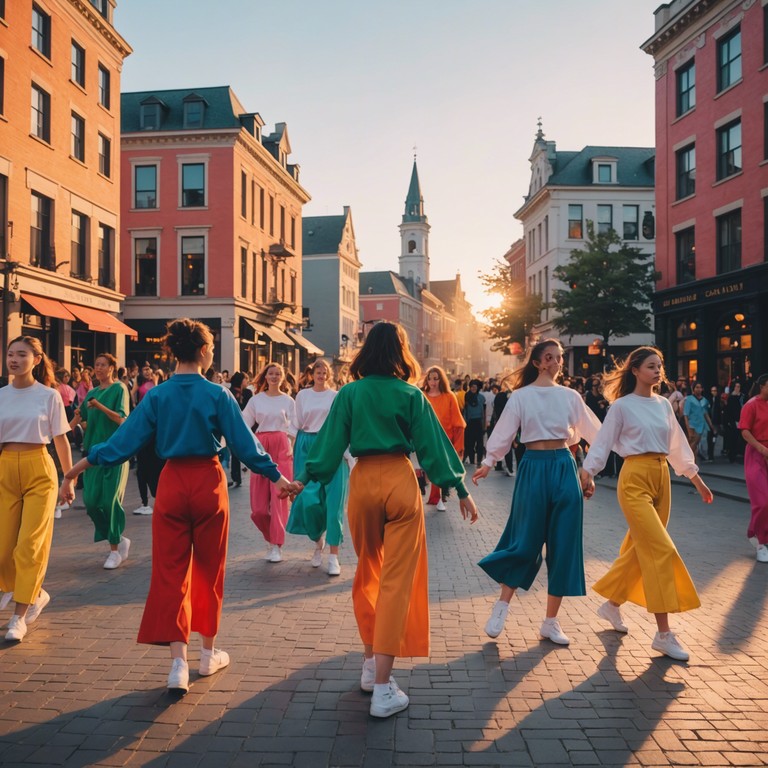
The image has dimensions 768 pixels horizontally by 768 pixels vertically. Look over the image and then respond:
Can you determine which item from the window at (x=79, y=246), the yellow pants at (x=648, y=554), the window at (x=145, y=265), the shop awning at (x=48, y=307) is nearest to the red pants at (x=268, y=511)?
the yellow pants at (x=648, y=554)

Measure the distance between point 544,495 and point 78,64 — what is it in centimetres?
2580

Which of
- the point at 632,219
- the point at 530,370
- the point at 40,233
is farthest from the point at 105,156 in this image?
the point at 632,219

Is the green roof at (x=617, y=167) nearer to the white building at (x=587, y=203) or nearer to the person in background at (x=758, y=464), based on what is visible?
the white building at (x=587, y=203)

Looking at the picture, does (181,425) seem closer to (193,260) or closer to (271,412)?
(271,412)

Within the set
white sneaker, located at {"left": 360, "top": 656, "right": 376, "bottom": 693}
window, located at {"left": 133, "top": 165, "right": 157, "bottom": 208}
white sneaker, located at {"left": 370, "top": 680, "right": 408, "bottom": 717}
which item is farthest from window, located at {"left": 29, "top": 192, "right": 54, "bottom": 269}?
white sneaker, located at {"left": 370, "top": 680, "right": 408, "bottom": 717}

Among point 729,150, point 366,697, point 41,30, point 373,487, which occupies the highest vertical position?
point 41,30

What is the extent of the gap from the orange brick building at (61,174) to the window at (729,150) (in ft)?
66.5

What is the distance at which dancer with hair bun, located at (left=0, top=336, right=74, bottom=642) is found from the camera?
18.5 ft

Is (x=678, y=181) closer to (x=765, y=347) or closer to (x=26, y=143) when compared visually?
(x=765, y=347)

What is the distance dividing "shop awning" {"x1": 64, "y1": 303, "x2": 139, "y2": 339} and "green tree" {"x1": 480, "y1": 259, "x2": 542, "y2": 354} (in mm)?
28455

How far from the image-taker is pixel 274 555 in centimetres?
830

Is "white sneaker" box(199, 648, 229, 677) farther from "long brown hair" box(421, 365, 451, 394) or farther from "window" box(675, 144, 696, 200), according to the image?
"window" box(675, 144, 696, 200)

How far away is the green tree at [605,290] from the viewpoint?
35.4 meters

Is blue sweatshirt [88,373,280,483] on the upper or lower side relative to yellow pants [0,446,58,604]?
upper
